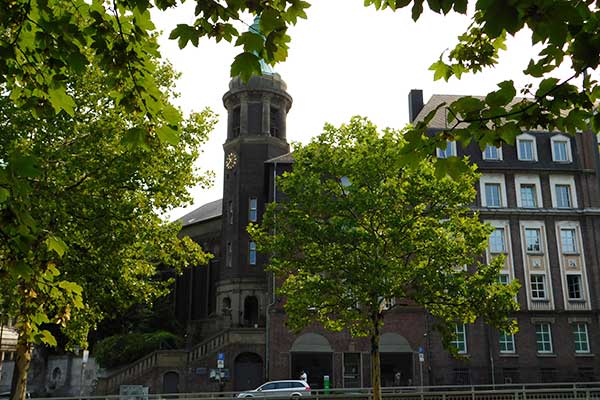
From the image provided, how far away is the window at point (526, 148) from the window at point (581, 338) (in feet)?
39.8

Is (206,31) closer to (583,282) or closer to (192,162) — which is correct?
(192,162)

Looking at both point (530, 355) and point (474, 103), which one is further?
point (530, 355)

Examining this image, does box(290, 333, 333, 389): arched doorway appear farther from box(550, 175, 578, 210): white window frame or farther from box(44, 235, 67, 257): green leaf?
box(44, 235, 67, 257): green leaf

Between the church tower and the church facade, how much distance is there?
0.29 feet

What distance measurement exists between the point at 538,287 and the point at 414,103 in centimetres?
1727

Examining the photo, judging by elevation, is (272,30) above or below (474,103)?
above

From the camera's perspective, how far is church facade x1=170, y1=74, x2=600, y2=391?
40312 mm

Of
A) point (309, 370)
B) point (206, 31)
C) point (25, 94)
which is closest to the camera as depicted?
point (206, 31)

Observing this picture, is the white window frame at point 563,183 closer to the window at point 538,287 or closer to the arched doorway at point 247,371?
the window at point 538,287

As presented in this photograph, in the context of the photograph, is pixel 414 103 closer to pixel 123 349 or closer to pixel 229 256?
pixel 229 256

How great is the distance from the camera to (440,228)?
1054 inches

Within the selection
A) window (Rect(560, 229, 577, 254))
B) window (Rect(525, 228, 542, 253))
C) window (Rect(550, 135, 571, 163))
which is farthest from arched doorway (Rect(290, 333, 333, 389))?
window (Rect(550, 135, 571, 163))

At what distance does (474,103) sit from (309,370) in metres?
37.3

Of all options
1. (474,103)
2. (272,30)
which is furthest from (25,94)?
(474,103)
